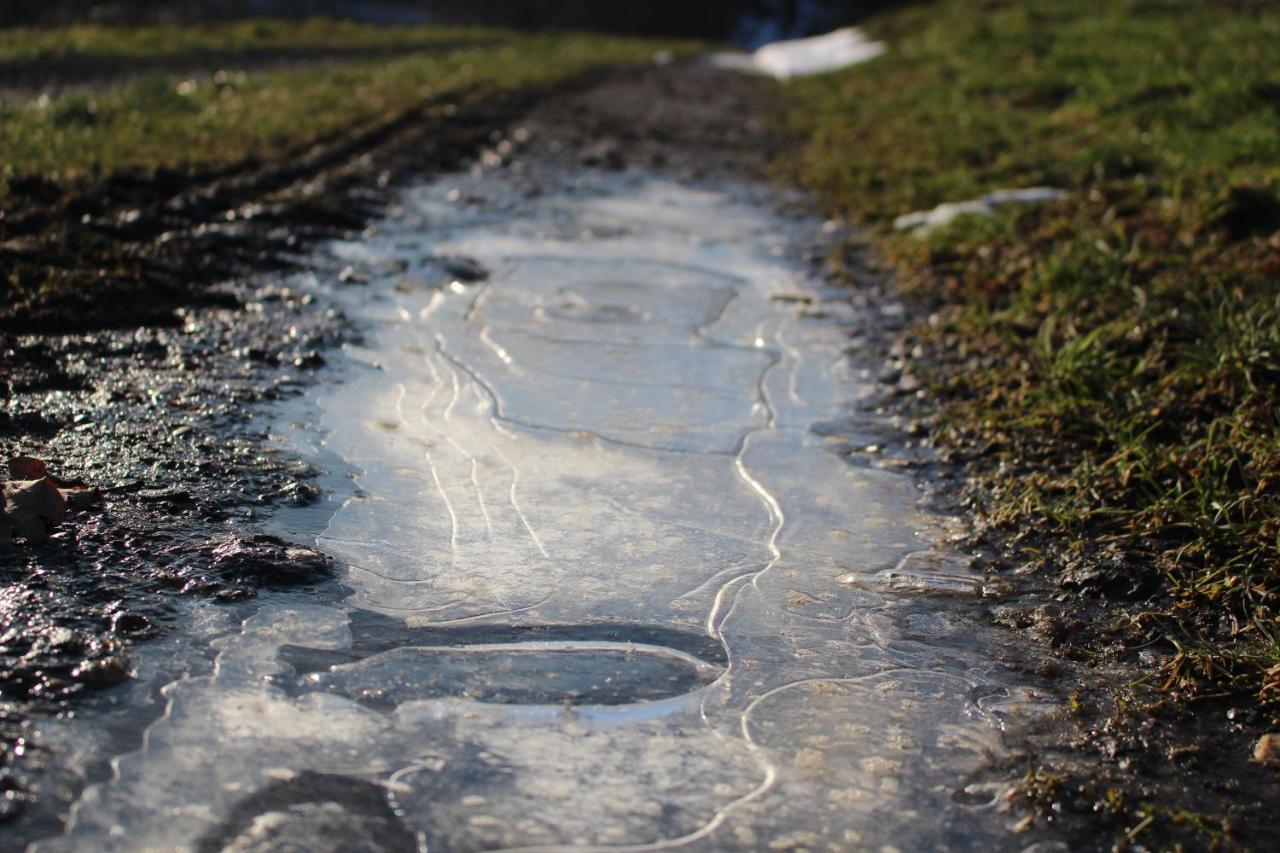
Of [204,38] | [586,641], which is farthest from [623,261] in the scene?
[204,38]

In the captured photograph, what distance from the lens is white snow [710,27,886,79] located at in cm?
1947

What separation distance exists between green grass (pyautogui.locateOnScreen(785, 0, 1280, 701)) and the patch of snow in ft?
0.45

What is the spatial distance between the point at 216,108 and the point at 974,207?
17.0 feet

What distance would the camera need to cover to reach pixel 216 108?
8844mm

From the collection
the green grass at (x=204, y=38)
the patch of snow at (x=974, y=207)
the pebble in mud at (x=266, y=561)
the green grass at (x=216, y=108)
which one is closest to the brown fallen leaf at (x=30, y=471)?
the pebble in mud at (x=266, y=561)

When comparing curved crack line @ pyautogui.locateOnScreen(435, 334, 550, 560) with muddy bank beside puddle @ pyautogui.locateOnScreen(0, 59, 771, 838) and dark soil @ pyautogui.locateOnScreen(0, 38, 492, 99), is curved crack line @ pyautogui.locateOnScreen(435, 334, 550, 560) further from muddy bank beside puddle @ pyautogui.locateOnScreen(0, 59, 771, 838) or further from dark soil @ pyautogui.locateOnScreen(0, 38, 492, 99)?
dark soil @ pyautogui.locateOnScreen(0, 38, 492, 99)

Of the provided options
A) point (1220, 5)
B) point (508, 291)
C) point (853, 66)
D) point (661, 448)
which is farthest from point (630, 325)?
point (853, 66)

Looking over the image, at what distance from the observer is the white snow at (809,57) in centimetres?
1947

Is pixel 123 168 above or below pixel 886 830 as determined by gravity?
above

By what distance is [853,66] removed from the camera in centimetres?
1767

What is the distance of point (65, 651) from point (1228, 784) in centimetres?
220

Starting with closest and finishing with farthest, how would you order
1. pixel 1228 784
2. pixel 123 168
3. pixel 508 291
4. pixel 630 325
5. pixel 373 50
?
pixel 1228 784
pixel 630 325
pixel 508 291
pixel 123 168
pixel 373 50

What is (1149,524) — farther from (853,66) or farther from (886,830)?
(853,66)

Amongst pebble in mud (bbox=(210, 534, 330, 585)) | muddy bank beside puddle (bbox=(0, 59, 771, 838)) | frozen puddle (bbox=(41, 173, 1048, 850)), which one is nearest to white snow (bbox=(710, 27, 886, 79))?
muddy bank beside puddle (bbox=(0, 59, 771, 838))
